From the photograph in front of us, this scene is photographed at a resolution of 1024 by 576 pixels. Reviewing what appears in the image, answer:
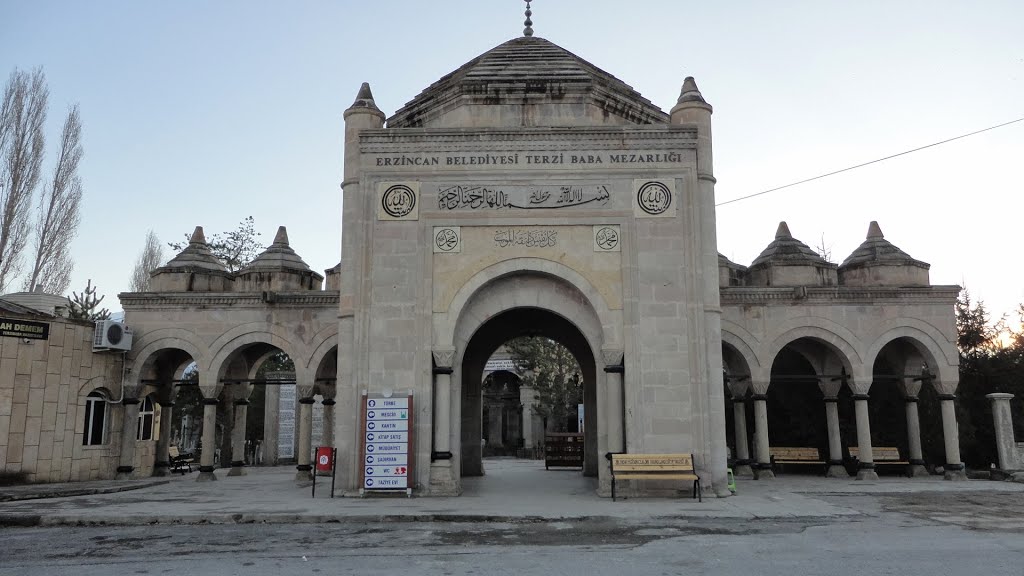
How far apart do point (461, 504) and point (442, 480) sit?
1.49 metres

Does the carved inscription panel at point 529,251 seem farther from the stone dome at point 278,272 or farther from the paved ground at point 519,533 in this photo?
the stone dome at point 278,272

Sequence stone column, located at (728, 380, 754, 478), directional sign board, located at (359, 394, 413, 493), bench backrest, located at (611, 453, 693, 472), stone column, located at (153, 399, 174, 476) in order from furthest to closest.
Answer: stone column, located at (153, 399, 174, 476) < stone column, located at (728, 380, 754, 478) < directional sign board, located at (359, 394, 413, 493) < bench backrest, located at (611, 453, 693, 472)

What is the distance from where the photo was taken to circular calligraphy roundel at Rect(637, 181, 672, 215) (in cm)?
1454

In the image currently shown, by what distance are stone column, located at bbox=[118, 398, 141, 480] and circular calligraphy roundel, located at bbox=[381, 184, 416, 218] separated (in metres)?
9.72

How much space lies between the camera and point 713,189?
48.7 feet

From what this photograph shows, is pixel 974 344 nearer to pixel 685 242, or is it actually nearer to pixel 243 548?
pixel 685 242

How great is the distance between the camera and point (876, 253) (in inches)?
781

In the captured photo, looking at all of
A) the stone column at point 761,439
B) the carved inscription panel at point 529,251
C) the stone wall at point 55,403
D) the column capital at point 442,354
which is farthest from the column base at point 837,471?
the stone wall at point 55,403

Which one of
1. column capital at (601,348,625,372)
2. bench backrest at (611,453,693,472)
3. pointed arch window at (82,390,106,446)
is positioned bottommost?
bench backrest at (611,453,693,472)

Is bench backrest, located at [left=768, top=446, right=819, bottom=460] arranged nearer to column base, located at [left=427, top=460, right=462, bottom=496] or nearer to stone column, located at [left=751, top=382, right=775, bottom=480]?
stone column, located at [left=751, top=382, right=775, bottom=480]

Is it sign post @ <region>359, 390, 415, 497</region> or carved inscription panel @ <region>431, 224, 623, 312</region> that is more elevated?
carved inscription panel @ <region>431, 224, 623, 312</region>

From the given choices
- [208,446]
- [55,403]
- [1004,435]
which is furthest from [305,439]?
[1004,435]

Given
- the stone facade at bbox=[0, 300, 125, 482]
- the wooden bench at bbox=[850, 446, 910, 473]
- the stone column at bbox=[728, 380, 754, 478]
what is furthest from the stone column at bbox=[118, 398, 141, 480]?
the wooden bench at bbox=[850, 446, 910, 473]

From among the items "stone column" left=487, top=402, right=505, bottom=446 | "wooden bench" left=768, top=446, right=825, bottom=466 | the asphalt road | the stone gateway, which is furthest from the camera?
"stone column" left=487, top=402, right=505, bottom=446
